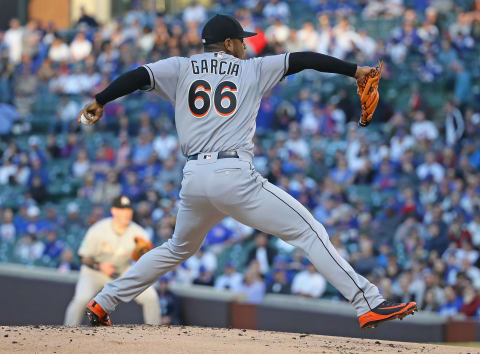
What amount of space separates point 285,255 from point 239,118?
7.25m

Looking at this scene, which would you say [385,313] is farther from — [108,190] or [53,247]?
[108,190]

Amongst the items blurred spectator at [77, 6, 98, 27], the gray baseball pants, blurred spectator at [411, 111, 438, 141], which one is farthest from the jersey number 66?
blurred spectator at [77, 6, 98, 27]

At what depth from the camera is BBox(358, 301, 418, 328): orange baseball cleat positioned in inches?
219

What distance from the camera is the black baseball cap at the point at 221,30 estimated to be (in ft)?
19.3

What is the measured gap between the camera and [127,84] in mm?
5762

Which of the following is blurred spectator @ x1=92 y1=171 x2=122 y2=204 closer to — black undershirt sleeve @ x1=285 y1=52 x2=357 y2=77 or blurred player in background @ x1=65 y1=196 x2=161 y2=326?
blurred player in background @ x1=65 y1=196 x2=161 y2=326

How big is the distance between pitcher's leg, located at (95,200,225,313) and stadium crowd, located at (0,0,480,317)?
17.2 feet

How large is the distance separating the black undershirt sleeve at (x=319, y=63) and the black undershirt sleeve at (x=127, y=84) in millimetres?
858

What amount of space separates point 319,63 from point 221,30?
0.68m

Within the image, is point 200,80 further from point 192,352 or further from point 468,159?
point 468,159

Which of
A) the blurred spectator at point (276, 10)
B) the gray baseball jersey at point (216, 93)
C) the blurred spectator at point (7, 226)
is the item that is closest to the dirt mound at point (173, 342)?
the gray baseball jersey at point (216, 93)

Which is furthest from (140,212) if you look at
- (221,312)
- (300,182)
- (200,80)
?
(200,80)

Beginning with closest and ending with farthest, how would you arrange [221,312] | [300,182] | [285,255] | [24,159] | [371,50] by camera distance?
[221,312]
[285,255]
[300,182]
[371,50]
[24,159]

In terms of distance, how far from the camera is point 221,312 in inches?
431
